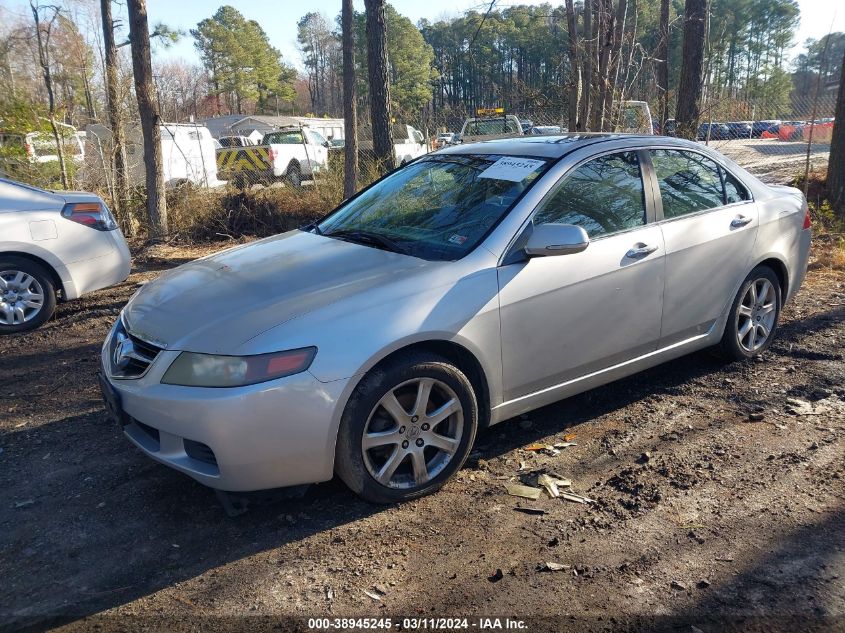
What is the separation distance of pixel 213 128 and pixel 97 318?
111 ft

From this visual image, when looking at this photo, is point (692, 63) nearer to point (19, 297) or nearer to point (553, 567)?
point (19, 297)

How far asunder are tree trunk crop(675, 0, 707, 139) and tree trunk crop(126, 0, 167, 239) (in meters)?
8.69

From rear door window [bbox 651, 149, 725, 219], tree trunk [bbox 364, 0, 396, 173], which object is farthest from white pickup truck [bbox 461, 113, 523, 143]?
rear door window [bbox 651, 149, 725, 219]

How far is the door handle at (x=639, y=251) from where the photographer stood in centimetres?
405

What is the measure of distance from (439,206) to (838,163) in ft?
26.9

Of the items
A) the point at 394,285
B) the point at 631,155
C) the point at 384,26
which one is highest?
the point at 384,26

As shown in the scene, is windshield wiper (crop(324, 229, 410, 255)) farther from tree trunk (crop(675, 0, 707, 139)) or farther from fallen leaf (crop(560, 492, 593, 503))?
tree trunk (crop(675, 0, 707, 139))

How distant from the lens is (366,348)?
3107 millimetres

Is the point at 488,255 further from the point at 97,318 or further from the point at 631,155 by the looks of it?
the point at 97,318

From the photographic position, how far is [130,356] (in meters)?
3.39

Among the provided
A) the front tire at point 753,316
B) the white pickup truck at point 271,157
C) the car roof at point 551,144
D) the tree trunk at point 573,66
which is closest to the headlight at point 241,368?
the car roof at point 551,144

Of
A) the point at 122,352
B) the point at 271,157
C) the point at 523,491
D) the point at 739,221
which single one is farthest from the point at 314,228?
the point at 271,157

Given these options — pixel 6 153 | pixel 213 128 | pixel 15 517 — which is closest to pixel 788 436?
pixel 15 517

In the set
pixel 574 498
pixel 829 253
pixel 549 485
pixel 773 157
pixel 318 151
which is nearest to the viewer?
pixel 574 498
